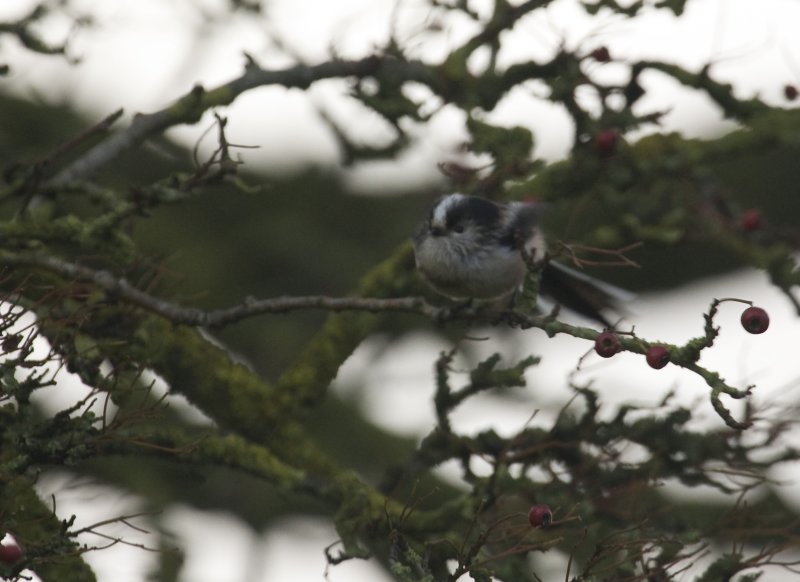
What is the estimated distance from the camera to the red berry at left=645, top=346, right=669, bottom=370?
145 inches

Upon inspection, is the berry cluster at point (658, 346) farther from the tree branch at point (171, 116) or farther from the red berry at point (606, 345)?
the tree branch at point (171, 116)

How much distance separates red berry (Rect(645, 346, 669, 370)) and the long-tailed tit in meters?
2.09

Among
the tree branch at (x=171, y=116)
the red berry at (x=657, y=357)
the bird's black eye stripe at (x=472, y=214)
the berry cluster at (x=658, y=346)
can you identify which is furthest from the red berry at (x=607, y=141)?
the red berry at (x=657, y=357)

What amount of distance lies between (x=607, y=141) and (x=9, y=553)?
3092mm

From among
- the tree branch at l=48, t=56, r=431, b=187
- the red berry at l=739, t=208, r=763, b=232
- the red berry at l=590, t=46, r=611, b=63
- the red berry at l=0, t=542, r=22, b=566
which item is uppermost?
the red berry at l=590, t=46, r=611, b=63

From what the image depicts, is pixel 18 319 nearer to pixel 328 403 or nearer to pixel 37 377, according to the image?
pixel 37 377

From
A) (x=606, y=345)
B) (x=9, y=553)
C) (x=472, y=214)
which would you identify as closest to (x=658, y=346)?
(x=606, y=345)

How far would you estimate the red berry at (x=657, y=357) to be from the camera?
369 cm

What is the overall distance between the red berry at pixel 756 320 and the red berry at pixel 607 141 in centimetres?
202

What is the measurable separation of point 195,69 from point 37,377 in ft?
16.1

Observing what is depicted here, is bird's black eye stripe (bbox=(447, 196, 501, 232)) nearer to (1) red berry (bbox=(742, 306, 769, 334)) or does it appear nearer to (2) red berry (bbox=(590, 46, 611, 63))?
(2) red berry (bbox=(590, 46, 611, 63))

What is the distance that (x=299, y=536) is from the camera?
345 inches

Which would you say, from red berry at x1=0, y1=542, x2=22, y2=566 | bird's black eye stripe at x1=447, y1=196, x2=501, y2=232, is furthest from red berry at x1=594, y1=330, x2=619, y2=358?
bird's black eye stripe at x1=447, y1=196, x2=501, y2=232

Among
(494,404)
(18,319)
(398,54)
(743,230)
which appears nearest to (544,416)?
(494,404)
